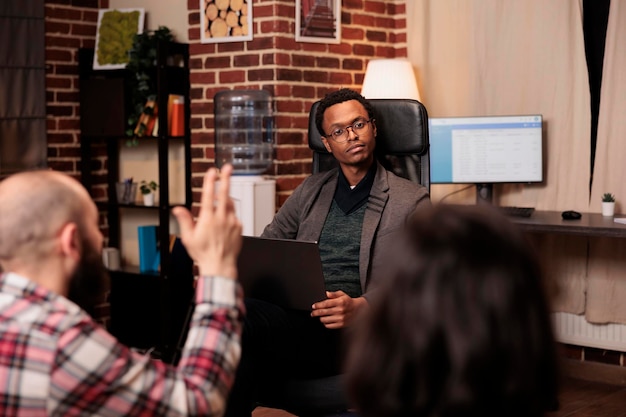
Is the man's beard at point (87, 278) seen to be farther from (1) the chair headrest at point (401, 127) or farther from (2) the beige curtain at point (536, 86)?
(2) the beige curtain at point (536, 86)

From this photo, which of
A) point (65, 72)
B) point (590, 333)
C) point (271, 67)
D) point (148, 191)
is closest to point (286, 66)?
point (271, 67)

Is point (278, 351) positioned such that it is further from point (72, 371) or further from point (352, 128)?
point (72, 371)

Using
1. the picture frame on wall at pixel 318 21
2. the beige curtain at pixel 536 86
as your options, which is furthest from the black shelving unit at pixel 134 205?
the beige curtain at pixel 536 86

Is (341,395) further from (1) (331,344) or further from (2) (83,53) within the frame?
(2) (83,53)

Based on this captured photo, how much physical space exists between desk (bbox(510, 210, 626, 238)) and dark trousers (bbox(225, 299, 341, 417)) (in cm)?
113

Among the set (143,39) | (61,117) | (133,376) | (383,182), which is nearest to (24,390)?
(133,376)

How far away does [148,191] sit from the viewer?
4.89 meters

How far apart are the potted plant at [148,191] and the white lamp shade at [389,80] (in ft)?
4.16

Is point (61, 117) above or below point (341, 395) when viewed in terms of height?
above

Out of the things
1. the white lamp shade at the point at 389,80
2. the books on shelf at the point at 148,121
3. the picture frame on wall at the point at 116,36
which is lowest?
the books on shelf at the point at 148,121

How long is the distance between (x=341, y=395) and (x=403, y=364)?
1.57 meters

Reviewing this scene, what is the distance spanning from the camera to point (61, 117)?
500cm

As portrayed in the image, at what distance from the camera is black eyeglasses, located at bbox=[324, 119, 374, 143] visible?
2.94 meters

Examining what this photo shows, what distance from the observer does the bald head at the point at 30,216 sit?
4.66 feet
